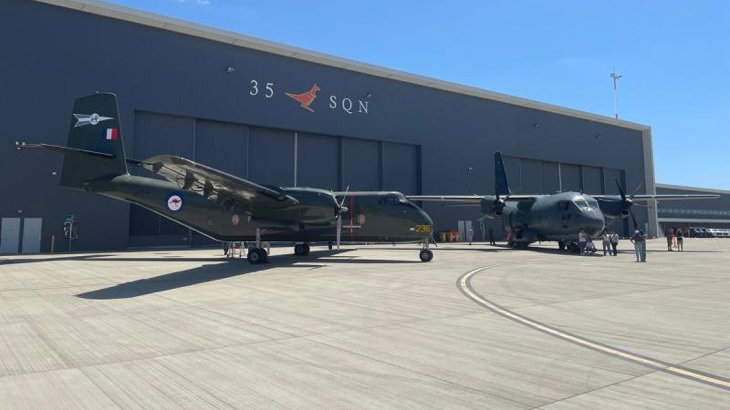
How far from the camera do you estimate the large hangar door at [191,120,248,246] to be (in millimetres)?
32031

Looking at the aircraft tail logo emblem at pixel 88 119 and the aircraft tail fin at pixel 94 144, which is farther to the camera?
the aircraft tail logo emblem at pixel 88 119

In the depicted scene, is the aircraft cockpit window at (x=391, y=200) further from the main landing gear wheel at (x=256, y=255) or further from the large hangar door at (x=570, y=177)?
the large hangar door at (x=570, y=177)

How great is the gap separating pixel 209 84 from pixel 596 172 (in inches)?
1972

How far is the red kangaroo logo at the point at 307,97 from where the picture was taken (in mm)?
35469

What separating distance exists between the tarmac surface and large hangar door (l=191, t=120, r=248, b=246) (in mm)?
21375

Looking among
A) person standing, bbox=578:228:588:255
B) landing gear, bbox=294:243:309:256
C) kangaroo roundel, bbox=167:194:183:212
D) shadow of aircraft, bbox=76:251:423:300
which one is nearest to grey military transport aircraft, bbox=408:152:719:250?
person standing, bbox=578:228:588:255

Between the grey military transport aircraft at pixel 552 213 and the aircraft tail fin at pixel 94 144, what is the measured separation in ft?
58.0

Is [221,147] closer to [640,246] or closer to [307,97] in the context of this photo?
[307,97]

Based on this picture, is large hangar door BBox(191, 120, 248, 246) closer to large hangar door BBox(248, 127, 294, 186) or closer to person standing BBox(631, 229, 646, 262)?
large hangar door BBox(248, 127, 294, 186)

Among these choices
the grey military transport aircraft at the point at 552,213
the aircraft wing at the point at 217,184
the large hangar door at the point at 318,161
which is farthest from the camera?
the large hangar door at the point at 318,161

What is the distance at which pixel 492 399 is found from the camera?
13.1 ft

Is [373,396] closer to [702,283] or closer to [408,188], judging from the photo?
[702,283]

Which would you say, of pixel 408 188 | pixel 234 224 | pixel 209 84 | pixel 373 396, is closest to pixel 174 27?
pixel 209 84

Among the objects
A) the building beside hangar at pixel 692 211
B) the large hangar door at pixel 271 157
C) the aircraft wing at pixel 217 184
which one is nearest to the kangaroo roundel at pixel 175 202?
the aircraft wing at pixel 217 184
